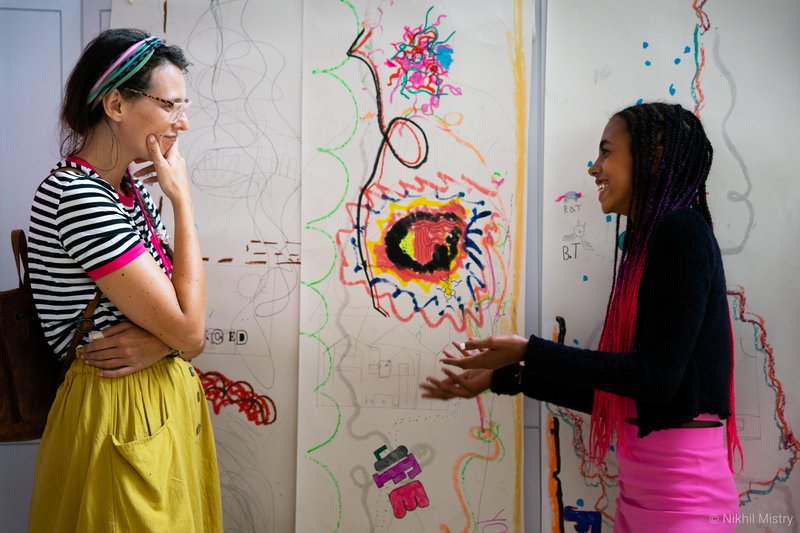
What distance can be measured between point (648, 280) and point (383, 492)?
0.96 meters

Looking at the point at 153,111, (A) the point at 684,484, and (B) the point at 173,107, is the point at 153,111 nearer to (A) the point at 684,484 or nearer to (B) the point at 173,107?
(B) the point at 173,107

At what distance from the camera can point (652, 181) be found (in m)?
1.24

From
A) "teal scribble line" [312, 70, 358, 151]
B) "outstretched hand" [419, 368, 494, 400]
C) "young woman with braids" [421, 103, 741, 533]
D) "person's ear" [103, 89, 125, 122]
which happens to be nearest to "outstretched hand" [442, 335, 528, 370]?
"young woman with braids" [421, 103, 741, 533]

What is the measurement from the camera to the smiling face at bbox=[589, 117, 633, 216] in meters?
1.27

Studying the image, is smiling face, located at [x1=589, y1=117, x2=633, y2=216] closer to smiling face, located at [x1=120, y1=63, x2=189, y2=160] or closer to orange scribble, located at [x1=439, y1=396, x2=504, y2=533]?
orange scribble, located at [x1=439, y1=396, x2=504, y2=533]

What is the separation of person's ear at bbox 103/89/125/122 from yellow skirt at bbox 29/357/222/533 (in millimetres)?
503

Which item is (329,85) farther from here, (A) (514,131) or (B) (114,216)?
(B) (114,216)

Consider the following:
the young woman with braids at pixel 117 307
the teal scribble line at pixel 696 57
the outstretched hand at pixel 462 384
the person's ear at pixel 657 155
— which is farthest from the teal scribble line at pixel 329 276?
the teal scribble line at pixel 696 57

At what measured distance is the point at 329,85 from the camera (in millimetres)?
1676

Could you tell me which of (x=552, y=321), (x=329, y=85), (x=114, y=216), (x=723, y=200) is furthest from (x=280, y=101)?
(x=723, y=200)

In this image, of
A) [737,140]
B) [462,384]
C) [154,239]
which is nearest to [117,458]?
[154,239]

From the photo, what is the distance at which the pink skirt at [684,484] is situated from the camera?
45.1 inches

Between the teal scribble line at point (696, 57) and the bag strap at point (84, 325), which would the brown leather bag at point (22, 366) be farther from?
the teal scribble line at point (696, 57)

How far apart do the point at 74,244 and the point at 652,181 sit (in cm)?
115
